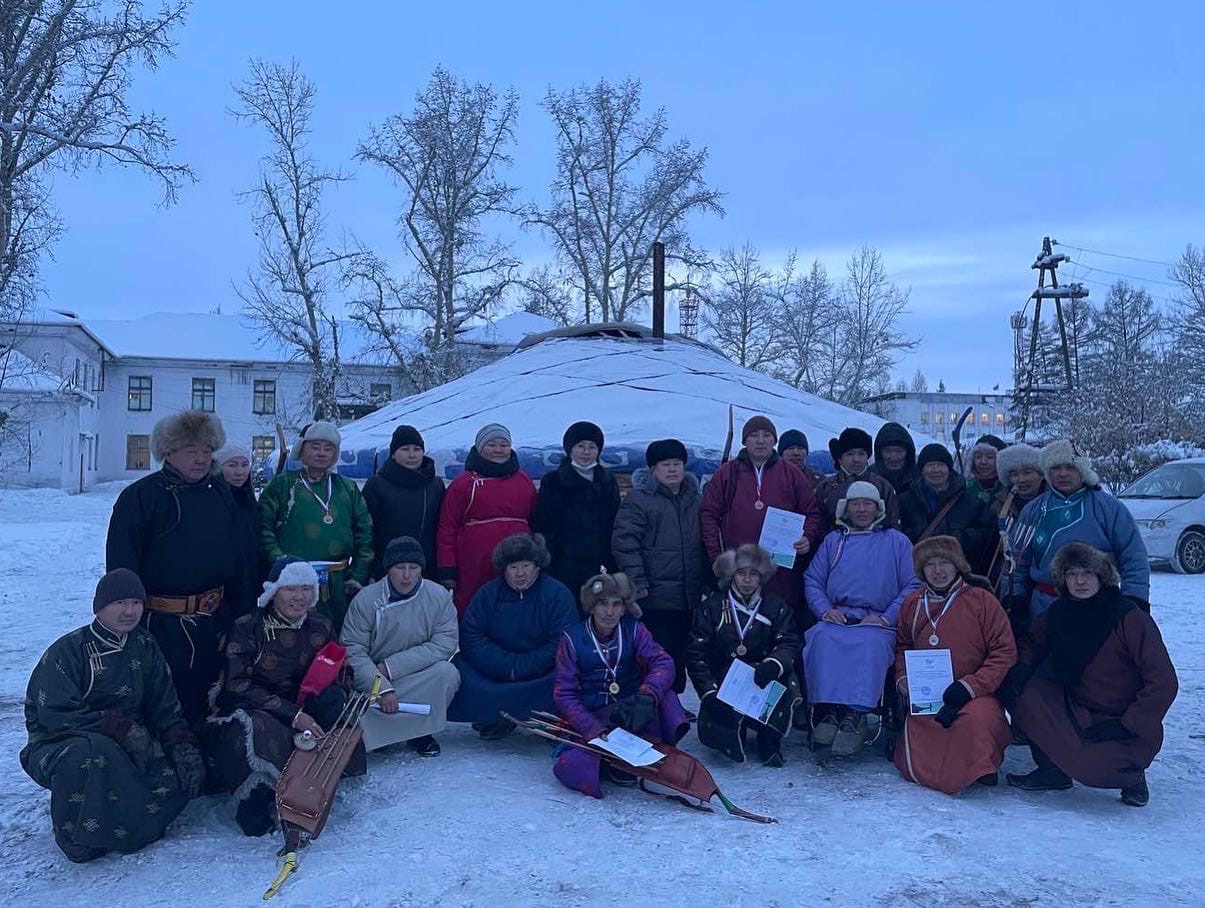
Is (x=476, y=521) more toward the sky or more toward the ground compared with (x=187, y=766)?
more toward the sky

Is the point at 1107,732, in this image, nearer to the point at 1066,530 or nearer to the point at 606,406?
the point at 1066,530

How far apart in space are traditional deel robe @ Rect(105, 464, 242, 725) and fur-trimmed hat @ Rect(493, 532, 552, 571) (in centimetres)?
99

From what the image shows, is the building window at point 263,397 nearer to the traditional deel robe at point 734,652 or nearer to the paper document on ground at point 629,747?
the traditional deel robe at point 734,652

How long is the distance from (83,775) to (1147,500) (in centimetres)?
1014

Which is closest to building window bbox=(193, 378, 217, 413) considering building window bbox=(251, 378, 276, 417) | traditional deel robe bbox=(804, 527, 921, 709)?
building window bbox=(251, 378, 276, 417)

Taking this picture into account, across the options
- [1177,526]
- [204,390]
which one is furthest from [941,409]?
[1177,526]

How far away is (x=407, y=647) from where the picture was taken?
153 inches

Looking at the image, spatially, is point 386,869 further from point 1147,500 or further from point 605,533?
point 1147,500

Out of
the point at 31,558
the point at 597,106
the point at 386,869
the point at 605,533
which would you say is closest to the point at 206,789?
the point at 386,869

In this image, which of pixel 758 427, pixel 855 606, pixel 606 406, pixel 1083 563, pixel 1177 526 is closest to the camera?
pixel 1083 563

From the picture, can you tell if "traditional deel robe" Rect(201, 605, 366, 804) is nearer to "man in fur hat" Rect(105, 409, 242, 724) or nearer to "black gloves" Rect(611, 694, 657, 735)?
"man in fur hat" Rect(105, 409, 242, 724)

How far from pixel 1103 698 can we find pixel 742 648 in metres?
1.26

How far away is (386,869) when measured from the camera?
2826 mm

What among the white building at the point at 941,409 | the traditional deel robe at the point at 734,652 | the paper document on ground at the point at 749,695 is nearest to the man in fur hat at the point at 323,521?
the traditional deel robe at the point at 734,652
